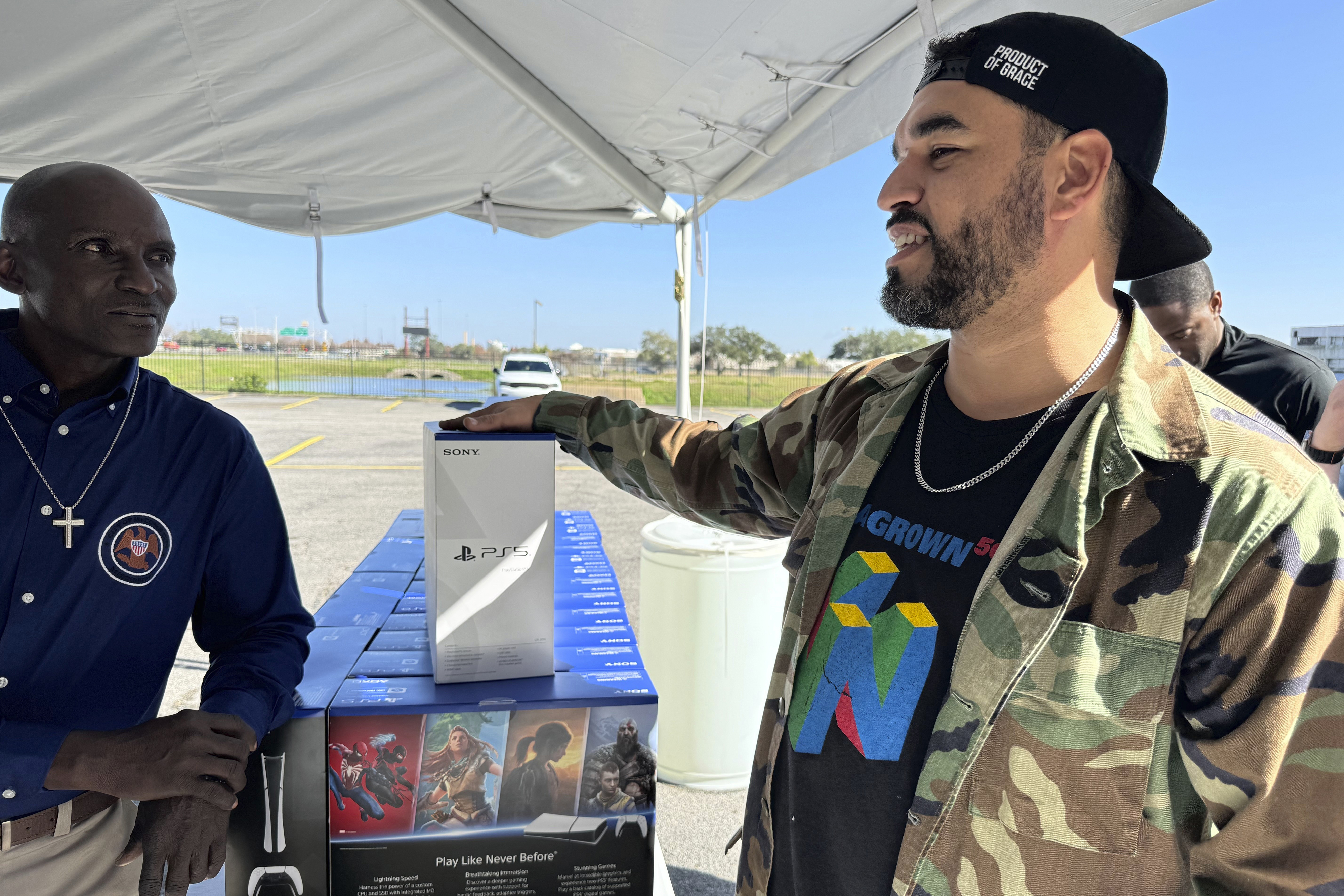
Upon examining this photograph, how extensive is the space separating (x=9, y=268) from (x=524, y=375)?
1666 centimetres

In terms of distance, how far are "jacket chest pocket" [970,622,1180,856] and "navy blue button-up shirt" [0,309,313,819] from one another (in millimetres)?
1180

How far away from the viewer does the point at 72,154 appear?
257 cm

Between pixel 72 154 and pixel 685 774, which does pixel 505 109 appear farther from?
pixel 685 774

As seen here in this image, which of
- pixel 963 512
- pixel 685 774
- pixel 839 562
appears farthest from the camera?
pixel 685 774

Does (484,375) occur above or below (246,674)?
above

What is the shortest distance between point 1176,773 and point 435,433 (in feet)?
4.22

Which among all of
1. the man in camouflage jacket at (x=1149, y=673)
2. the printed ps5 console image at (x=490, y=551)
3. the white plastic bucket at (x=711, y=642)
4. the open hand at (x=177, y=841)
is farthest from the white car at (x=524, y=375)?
the man in camouflage jacket at (x=1149, y=673)

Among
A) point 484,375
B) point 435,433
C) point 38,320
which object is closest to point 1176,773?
point 435,433

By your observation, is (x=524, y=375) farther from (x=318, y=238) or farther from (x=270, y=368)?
(x=270, y=368)

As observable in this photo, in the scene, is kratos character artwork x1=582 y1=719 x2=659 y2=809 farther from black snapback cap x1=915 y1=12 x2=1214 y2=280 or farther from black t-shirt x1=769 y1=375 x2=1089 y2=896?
black snapback cap x1=915 y1=12 x2=1214 y2=280

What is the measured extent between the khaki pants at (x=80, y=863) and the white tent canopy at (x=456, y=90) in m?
1.70

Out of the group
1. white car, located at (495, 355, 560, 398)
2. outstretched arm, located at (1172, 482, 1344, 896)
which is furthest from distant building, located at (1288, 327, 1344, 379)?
white car, located at (495, 355, 560, 398)

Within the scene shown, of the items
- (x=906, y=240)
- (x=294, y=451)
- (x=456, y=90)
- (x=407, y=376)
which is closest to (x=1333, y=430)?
(x=906, y=240)

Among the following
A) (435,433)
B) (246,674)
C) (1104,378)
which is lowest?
(246,674)
